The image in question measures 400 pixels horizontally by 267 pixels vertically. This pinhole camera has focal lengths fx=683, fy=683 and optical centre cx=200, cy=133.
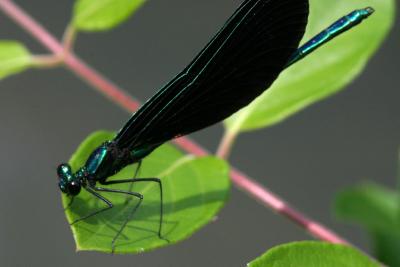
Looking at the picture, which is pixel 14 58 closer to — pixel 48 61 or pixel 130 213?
pixel 48 61

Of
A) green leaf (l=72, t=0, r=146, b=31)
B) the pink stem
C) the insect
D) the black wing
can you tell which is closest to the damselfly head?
the insect

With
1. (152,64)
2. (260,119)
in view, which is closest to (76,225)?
(260,119)

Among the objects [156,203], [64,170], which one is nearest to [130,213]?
[156,203]

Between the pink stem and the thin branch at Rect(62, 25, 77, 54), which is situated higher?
the thin branch at Rect(62, 25, 77, 54)

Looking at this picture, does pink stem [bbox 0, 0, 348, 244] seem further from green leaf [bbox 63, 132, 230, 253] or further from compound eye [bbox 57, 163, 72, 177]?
compound eye [bbox 57, 163, 72, 177]

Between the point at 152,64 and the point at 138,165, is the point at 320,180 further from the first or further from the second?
the point at 138,165

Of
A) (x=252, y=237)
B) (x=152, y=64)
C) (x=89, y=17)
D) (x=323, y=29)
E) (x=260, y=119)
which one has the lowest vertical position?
(x=252, y=237)
